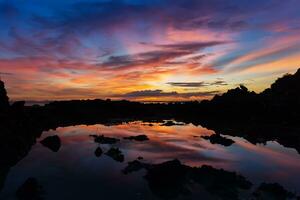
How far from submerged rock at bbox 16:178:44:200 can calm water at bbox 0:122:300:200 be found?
1.98 feet

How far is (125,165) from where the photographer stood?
1316 inches

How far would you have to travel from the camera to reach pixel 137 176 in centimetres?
2894

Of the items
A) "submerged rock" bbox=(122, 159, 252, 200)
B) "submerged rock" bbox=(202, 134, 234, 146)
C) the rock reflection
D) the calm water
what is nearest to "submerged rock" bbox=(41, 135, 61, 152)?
the calm water

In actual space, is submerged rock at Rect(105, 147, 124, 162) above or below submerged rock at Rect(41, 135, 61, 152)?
below

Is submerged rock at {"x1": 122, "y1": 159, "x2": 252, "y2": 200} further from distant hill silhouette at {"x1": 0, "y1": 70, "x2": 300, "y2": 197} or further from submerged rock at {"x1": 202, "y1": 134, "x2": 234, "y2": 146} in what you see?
submerged rock at {"x1": 202, "y1": 134, "x2": 234, "y2": 146}

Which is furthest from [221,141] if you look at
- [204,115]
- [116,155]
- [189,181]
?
[204,115]

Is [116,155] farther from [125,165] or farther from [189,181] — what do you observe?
[189,181]

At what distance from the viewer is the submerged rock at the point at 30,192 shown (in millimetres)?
23344

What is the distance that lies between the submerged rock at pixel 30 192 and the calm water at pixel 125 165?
23.8 inches

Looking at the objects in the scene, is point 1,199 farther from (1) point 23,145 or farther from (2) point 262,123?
(2) point 262,123

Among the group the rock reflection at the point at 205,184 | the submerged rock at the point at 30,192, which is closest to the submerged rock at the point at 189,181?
the rock reflection at the point at 205,184

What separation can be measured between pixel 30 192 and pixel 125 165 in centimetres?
1127

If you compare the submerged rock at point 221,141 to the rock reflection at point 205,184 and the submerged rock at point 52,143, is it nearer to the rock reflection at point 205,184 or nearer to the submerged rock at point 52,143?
the rock reflection at point 205,184

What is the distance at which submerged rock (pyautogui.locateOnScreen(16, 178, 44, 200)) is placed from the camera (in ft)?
76.6
